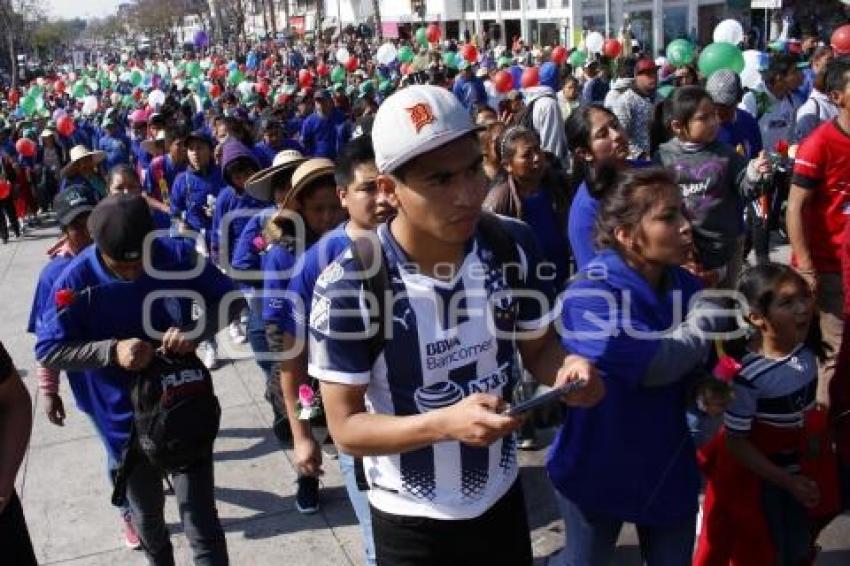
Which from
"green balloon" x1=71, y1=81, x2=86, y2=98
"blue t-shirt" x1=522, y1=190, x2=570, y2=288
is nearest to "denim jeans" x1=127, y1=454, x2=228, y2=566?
"blue t-shirt" x1=522, y1=190, x2=570, y2=288

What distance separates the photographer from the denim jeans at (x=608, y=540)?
2.61 m

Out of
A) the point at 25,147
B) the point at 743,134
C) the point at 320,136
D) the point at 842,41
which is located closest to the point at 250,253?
the point at 743,134

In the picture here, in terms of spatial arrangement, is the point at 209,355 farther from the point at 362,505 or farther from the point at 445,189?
the point at 445,189

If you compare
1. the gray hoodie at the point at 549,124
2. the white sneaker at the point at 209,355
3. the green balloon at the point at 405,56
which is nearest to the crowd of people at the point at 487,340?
the gray hoodie at the point at 549,124

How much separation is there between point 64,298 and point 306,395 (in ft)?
3.19

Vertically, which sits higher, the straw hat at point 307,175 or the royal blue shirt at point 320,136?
the straw hat at point 307,175

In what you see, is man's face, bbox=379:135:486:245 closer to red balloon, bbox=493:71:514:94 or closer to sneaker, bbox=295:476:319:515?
sneaker, bbox=295:476:319:515

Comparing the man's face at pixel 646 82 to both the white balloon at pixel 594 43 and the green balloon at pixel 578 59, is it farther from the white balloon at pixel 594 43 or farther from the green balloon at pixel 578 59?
the white balloon at pixel 594 43

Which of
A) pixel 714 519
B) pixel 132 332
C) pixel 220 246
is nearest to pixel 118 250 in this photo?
pixel 132 332

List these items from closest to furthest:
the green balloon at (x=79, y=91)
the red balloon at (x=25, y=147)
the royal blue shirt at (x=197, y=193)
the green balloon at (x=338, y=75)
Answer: the royal blue shirt at (x=197, y=193)
the red balloon at (x=25, y=147)
the green balloon at (x=338, y=75)
the green balloon at (x=79, y=91)

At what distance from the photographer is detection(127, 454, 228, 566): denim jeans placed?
3.27m

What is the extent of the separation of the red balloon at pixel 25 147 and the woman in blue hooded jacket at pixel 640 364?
14.7m

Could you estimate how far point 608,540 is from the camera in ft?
8.93

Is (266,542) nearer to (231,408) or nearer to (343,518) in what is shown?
(343,518)
